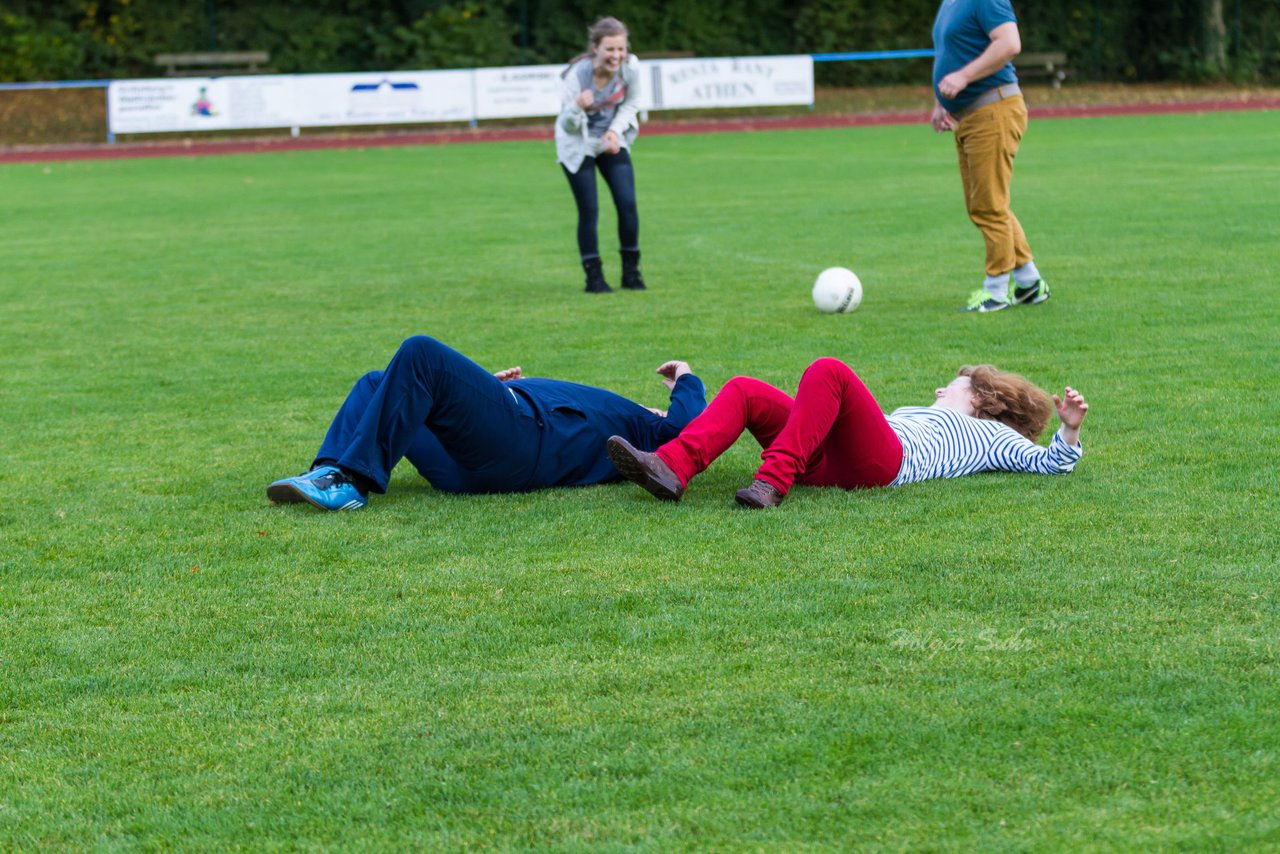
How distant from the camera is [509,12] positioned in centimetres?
4144

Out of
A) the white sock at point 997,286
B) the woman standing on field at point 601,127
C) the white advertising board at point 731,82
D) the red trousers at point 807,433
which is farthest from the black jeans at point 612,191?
the white advertising board at point 731,82

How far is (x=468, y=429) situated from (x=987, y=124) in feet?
17.3

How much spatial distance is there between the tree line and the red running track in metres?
6.20

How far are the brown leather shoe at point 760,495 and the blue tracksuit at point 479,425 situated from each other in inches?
20.4

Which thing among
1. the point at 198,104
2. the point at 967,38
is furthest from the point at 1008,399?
the point at 198,104

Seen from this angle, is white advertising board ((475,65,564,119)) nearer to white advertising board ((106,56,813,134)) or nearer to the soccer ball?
white advertising board ((106,56,813,134))

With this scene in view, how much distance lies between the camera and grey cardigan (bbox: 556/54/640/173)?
11203mm

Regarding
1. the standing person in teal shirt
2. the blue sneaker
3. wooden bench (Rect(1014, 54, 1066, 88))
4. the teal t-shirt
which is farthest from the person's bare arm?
wooden bench (Rect(1014, 54, 1066, 88))

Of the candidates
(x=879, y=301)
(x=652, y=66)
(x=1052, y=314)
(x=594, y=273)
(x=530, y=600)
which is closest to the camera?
(x=530, y=600)

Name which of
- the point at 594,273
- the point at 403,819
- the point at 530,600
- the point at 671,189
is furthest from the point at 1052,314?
the point at 671,189

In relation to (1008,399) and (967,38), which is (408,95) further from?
(1008,399)

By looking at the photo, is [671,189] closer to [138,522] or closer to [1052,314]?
[1052,314]

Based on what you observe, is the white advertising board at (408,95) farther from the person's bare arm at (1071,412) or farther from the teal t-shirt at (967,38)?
the person's bare arm at (1071,412)

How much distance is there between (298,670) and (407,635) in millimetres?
342
